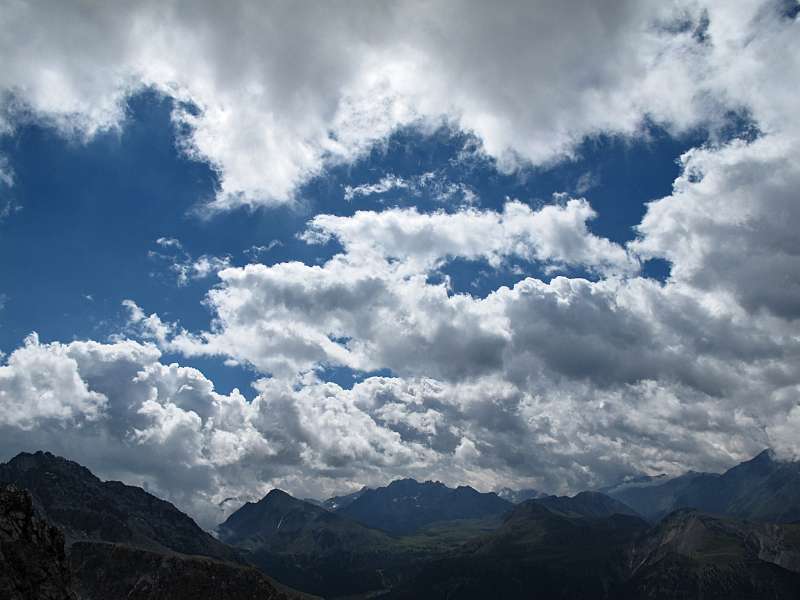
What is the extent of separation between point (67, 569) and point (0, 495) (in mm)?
13122

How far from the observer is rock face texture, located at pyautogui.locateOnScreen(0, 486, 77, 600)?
252 ft

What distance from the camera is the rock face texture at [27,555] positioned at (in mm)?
76812

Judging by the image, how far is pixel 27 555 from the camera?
82188mm

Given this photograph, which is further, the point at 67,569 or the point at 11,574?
the point at 67,569

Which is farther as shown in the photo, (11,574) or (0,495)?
(0,495)

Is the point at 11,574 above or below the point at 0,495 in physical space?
below

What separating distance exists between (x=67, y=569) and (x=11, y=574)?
416 inches

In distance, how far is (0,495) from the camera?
8725 cm

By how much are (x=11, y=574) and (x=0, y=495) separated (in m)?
14.0

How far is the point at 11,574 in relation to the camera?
253 ft

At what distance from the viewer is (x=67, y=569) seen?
285 ft

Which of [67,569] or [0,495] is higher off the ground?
[0,495]
